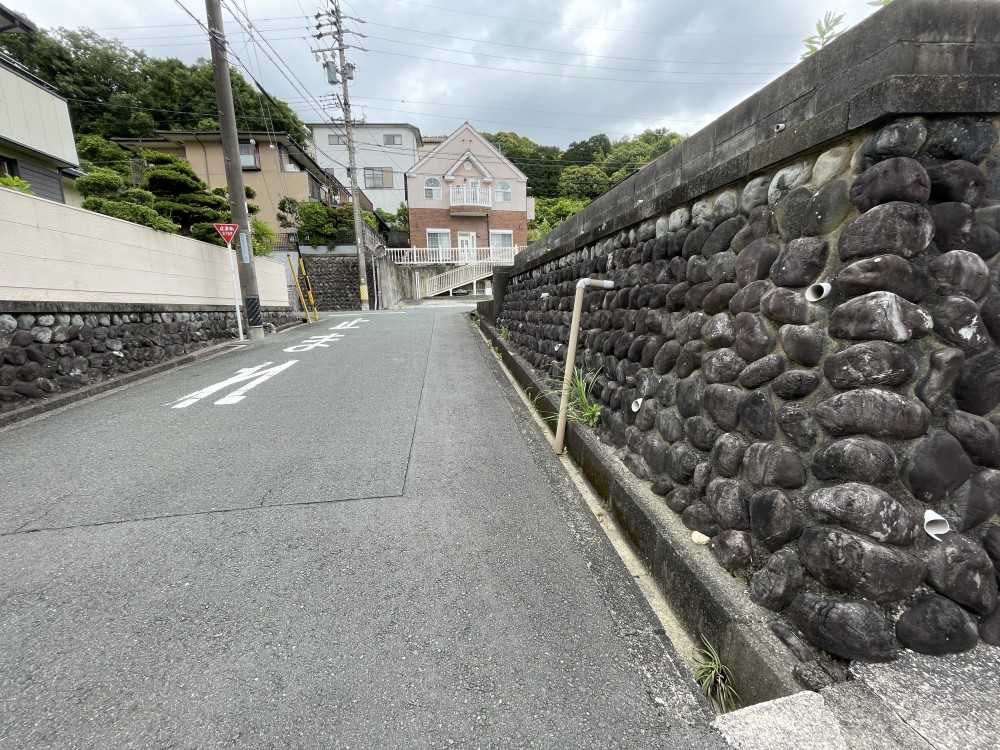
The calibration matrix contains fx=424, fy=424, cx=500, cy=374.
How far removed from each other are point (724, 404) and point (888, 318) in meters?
0.68

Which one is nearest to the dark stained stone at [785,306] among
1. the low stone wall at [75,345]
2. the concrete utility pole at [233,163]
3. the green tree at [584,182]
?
the low stone wall at [75,345]

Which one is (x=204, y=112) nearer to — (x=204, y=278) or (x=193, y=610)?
(x=204, y=278)

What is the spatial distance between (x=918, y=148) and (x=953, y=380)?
74 cm

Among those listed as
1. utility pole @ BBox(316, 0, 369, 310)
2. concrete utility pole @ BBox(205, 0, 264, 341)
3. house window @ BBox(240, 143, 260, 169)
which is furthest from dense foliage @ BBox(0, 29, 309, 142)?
concrete utility pole @ BBox(205, 0, 264, 341)

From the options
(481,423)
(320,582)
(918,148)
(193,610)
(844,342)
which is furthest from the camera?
(481,423)

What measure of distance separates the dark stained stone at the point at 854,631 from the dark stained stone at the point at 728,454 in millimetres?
564

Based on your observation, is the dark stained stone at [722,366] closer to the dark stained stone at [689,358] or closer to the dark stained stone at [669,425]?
the dark stained stone at [689,358]

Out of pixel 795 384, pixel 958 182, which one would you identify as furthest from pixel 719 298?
pixel 958 182

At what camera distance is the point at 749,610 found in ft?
4.94

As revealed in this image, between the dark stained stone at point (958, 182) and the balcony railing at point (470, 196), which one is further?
the balcony railing at point (470, 196)

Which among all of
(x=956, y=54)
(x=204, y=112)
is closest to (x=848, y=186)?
(x=956, y=54)

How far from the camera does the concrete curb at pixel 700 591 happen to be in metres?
1.34

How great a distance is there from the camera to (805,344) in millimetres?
1525

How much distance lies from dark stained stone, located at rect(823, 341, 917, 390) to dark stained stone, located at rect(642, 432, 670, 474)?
1.03 meters
